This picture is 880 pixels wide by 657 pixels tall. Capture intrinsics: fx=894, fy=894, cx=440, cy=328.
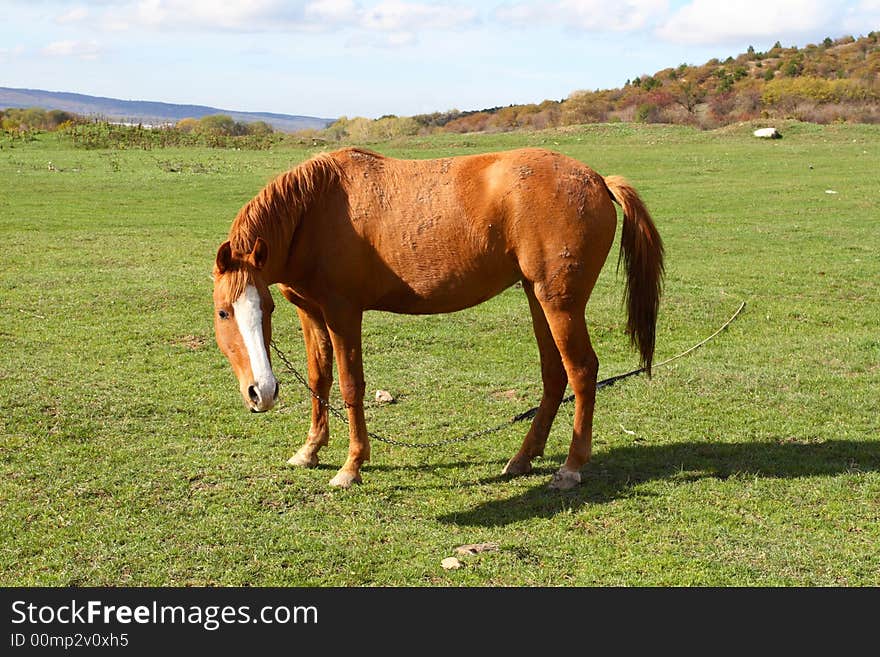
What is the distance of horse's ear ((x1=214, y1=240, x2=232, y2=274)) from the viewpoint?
4906 millimetres

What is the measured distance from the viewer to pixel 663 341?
374 inches

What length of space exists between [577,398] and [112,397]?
3.88 m

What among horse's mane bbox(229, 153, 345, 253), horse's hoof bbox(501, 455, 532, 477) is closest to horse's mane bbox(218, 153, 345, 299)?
horse's mane bbox(229, 153, 345, 253)

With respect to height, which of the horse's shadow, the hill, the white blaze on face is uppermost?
the hill

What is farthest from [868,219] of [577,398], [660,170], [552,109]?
[552,109]

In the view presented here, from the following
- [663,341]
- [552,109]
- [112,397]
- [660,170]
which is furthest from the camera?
[552,109]

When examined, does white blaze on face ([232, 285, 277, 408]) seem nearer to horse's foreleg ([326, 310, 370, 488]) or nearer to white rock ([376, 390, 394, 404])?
horse's foreleg ([326, 310, 370, 488])

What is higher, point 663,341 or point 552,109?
point 552,109

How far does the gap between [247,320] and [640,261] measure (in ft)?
8.73

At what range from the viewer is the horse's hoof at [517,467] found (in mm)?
5941

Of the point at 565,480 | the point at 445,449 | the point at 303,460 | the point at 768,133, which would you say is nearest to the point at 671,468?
the point at 565,480

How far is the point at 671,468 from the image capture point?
5996 millimetres

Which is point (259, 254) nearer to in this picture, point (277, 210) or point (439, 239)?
point (277, 210)

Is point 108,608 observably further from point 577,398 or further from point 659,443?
point 659,443
